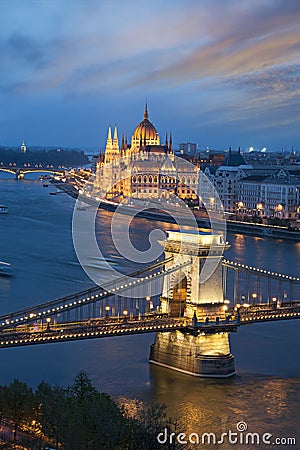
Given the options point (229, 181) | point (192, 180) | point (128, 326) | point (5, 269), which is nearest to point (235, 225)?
point (229, 181)

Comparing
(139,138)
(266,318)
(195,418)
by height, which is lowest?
(195,418)

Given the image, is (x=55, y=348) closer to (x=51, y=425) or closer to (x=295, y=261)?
(x=51, y=425)

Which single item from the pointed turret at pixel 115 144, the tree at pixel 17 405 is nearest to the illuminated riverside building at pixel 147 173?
the pointed turret at pixel 115 144

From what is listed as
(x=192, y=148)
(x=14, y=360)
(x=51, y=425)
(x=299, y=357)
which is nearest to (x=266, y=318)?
(x=299, y=357)

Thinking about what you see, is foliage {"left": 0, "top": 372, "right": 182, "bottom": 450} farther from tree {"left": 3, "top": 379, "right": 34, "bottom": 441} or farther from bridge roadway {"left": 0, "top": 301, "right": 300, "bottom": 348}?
bridge roadway {"left": 0, "top": 301, "right": 300, "bottom": 348}

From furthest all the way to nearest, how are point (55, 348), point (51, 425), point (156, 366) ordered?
point (55, 348) → point (156, 366) → point (51, 425)

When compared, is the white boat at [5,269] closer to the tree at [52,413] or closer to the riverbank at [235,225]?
the tree at [52,413]

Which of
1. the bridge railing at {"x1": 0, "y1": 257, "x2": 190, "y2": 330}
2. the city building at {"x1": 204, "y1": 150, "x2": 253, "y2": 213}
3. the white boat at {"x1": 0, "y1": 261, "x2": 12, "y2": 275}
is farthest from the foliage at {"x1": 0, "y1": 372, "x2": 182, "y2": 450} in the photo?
the city building at {"x1": 204, "y1": 150, "x2": 253, "y2": 213}
